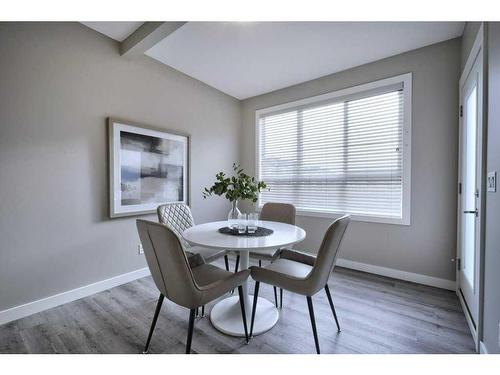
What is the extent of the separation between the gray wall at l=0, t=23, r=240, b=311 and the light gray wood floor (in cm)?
36

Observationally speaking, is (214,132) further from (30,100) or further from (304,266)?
(304,266)

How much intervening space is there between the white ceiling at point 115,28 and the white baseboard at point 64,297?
2.49 metres

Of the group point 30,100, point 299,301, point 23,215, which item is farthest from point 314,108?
point 23,215

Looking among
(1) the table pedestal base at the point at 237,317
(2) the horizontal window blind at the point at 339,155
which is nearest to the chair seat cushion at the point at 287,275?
(1) the table pedestal base at the point at 237,317

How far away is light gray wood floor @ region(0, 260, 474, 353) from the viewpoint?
1.53 metres

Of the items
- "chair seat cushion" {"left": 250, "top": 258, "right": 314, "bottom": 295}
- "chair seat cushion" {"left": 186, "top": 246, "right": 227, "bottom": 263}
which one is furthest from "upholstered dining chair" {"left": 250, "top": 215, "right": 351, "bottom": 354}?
"chair seat cushion" {"left": 186, "top": 246, "right": 227, "bottom": 263}

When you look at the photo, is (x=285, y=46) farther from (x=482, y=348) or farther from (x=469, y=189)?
(x=482, y=348)

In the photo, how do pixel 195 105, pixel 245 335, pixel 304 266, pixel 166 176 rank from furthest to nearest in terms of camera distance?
1. pixel 195 105
2. pixel 166 176
3. pixel 304 266
4. pixel 245 335

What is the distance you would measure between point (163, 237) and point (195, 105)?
8.09 ft

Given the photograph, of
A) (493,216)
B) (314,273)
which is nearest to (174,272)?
(314,273)

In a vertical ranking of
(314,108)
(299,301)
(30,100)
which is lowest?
(299,301)

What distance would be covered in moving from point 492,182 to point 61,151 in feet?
10.3
